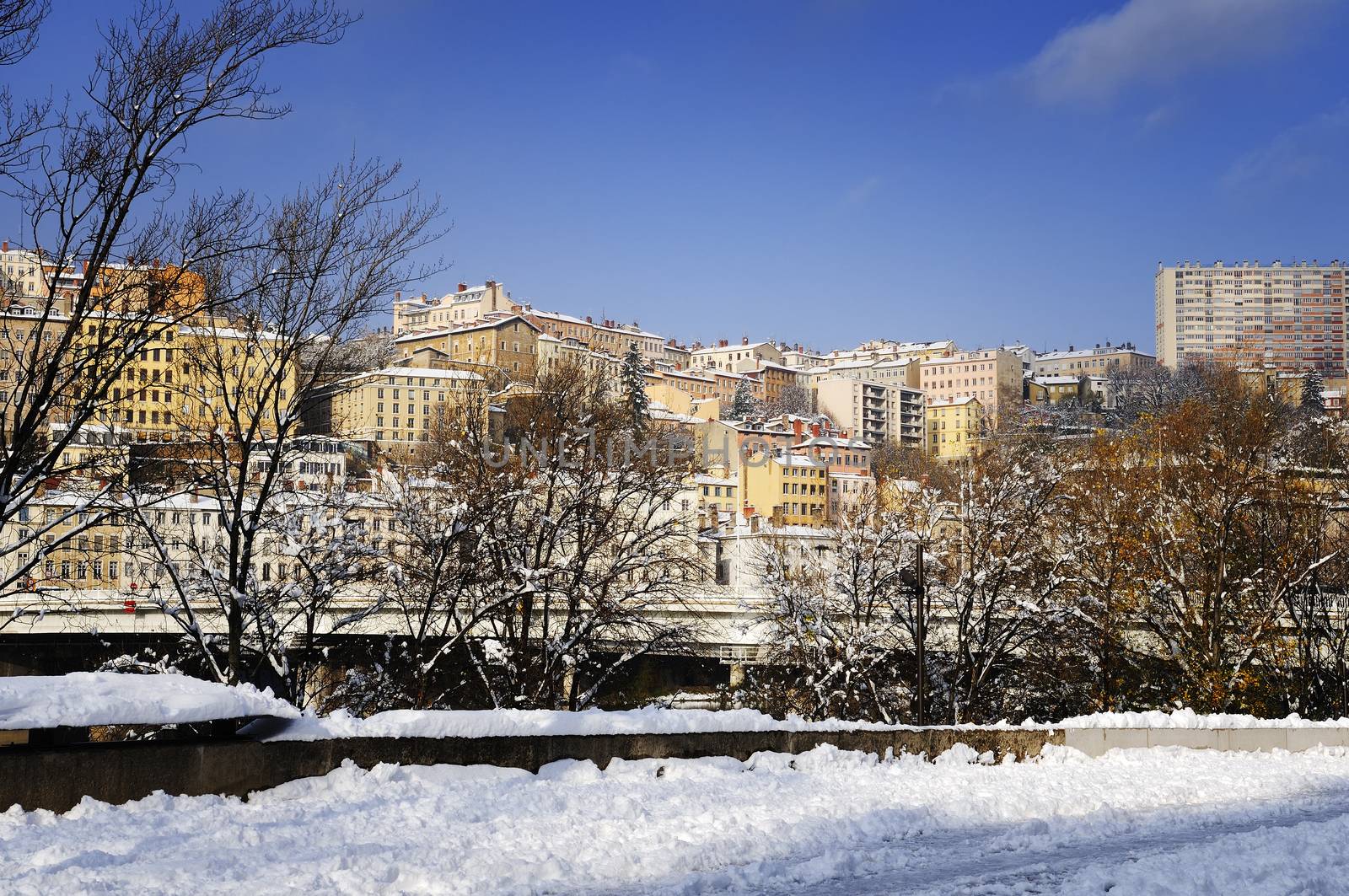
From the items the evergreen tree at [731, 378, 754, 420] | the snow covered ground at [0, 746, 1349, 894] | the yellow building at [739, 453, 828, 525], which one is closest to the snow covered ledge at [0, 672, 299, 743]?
the snow covered ground at [0, 746, 1349, 894]

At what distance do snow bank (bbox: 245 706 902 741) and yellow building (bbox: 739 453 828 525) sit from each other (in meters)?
99.8

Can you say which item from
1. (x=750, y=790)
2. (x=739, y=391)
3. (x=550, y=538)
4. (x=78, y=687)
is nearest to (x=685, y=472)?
(x=550, y=538)

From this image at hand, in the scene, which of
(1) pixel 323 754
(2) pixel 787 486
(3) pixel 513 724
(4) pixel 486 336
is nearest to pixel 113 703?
(1) pixel 323 754

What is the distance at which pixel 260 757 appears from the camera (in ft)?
30.5

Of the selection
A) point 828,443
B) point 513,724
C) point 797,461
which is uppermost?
point 828,443

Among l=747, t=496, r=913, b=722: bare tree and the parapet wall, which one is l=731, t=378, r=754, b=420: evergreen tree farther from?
the parapet wall

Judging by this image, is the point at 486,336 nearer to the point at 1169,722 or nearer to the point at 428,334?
the point at 428,334

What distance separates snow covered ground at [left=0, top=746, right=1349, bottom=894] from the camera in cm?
724

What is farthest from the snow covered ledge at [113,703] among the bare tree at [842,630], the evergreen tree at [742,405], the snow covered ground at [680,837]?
the evergreen tree at [742,405]

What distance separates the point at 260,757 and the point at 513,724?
240cm

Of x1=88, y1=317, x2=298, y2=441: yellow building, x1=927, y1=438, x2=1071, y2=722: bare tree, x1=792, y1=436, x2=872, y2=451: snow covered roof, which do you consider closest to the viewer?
x1=88, y1=317, x2=298, y2=441: yellow building

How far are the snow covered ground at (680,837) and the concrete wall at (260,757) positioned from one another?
0.52 ft

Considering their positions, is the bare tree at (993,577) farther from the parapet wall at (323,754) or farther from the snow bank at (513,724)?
the snow bank at (513,724)

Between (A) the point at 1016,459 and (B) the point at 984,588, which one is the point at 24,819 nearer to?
(B) the point at 984,588
